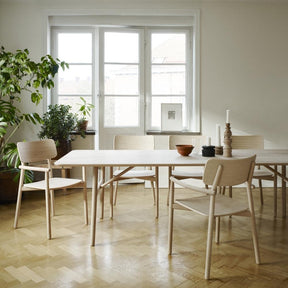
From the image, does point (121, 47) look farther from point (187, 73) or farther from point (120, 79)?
point (187, 73)

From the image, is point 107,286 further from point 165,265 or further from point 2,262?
point 2,262

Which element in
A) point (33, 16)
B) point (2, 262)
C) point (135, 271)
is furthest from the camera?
point (33, 16)

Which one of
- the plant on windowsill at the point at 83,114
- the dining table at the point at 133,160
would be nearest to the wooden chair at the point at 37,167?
the dining table at the point at 133,160

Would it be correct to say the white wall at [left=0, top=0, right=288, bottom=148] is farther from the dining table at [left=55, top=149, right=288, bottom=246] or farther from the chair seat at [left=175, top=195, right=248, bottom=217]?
the chair seat at [left=175, top=195, right=248, bottom=217]

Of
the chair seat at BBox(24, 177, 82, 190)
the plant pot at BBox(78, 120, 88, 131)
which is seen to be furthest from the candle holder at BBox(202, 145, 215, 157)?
the plant pot at BBox(78, 120, 88, 131)

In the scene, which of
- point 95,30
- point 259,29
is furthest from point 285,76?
point 95,30

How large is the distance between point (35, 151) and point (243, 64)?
3.50 meters

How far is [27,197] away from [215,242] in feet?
9.18

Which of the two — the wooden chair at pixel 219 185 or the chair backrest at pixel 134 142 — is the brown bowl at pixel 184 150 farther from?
the chair backrest at pixel 134 142

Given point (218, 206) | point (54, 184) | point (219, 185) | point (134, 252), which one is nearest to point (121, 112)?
point (54, 184)

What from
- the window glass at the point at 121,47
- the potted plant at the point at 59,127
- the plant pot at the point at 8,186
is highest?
the window glass at the point at 121,47

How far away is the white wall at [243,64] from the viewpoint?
209 inches

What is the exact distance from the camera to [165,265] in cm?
254

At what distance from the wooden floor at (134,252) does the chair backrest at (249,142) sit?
76 cm
